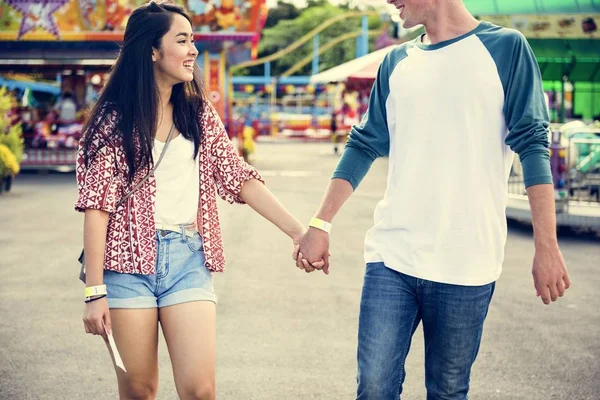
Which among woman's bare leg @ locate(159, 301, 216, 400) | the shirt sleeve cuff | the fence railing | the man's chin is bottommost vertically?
the fence railing

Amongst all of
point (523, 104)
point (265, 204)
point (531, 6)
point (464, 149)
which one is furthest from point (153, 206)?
point (531, 6)

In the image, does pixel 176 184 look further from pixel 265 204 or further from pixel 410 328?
pixel 410 328

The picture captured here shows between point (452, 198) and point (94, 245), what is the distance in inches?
50.1

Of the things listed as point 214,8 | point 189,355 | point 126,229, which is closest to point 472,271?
point 189,355

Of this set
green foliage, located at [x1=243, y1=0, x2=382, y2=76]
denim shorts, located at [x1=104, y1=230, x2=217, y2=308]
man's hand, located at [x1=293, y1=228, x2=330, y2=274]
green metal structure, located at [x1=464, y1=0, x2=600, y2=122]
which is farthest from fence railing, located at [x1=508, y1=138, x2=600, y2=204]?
green foliage, located at [x1=243, y1=0, x2=382, y2=76]

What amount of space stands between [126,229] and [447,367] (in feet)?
4.11

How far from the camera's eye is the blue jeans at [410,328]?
3.29 meters

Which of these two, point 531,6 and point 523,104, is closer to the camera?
point 523,104

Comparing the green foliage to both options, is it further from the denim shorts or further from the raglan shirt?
the raglan shirt

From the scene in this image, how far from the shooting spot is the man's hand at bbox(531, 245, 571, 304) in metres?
3.17

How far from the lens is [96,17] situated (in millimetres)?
25938

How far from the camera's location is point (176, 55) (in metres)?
3.72

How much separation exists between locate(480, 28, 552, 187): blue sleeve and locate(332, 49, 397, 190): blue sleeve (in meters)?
0.40

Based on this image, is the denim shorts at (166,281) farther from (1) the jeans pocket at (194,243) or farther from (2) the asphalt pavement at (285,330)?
(2) the asphalt pavement at (285,330)
